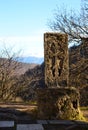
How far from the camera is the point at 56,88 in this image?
10.7m

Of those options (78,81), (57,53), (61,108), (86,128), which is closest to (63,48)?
(57,53)

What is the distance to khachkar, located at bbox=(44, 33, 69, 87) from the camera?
439 inches

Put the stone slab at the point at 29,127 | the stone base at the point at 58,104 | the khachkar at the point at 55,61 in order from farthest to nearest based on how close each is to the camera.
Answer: the khachkar at the point at 55,61
the stone base at the point at 58,104
the stone slab at the point at 29,127

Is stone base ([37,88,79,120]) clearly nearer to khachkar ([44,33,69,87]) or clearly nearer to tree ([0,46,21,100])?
khachkar ([44,33,69,87])

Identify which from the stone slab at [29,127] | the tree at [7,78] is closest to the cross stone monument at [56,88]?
the stone slab at [29,127]

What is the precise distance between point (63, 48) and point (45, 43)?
2.07ft

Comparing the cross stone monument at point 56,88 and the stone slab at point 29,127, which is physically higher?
the cross stone monument at point 56,88

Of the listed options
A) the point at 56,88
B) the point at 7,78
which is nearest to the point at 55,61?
the point at 56,88

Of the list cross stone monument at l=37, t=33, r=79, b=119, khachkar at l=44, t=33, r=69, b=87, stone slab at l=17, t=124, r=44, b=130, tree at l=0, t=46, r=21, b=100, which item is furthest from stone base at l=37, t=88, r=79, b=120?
tree at l=0, t=46, r=21, b=100

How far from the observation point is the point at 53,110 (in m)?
10.6

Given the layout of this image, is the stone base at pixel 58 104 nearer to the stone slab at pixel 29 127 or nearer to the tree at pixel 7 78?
the stone slab at pixel 29 127

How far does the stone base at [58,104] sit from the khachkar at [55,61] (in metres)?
0.56

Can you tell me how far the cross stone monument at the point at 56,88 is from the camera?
34.9 feet

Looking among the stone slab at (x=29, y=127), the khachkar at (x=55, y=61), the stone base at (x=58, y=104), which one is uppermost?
the khachkar at (x=55, y=61)
